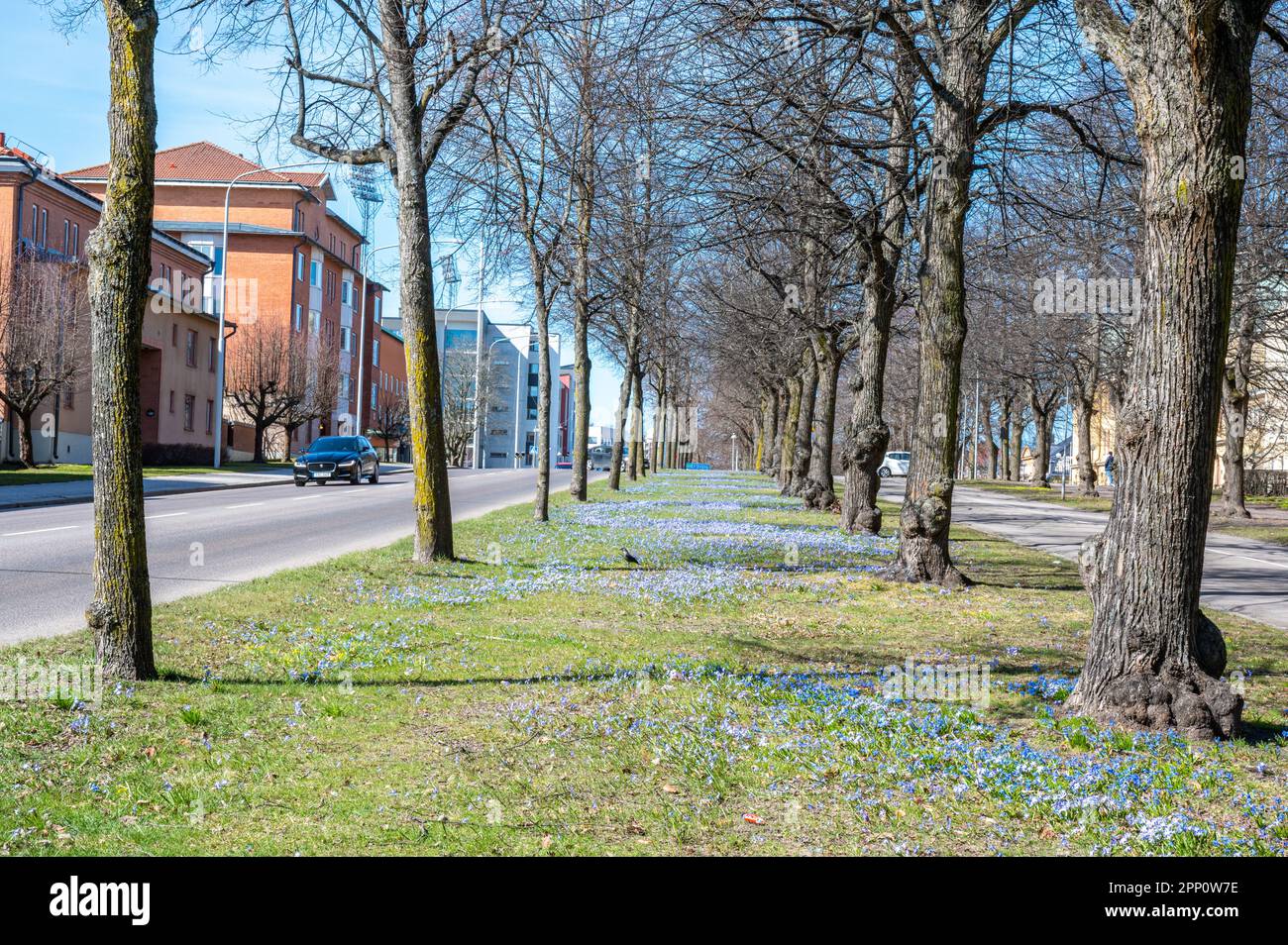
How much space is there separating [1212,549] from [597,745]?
717 inches

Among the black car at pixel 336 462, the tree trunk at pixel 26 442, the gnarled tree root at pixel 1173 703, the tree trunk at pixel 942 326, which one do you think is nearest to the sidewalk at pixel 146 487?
the black car at pixel 336 462

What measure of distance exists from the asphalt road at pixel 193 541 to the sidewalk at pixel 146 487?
3.41 feet

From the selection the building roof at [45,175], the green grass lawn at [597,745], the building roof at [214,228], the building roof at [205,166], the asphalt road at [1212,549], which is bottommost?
the asphalt road at [1212,549]

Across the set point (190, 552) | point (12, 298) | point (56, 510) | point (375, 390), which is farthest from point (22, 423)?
point (375, 390)

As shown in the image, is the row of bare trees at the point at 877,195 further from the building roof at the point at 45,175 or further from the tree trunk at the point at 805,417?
the building roof at the point at 45,175

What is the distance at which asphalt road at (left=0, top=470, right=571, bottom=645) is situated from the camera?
10.3 meters

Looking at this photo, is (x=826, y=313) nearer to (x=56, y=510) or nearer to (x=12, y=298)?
(x=56, y=510)

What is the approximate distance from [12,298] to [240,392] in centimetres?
1906

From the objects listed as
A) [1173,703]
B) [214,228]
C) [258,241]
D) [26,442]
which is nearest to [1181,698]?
[1173,703]

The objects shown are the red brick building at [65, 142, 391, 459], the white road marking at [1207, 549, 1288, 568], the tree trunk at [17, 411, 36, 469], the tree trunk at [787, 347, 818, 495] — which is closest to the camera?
the white road marking at [1207, 549, 1288, 568]

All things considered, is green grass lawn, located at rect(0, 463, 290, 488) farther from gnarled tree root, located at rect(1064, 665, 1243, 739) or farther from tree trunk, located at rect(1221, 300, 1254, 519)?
tree trunk, located at rect(1221, 300, 1254, 519)

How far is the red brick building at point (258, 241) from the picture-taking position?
58.3 meters

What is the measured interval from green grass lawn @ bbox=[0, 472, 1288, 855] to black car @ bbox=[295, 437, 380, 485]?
29.1 meters

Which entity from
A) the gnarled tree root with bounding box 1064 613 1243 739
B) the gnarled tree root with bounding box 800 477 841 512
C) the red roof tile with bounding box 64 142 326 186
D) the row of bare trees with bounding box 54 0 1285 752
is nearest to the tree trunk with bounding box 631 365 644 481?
the row of bare trees with bounding box 54 0 1285 752
